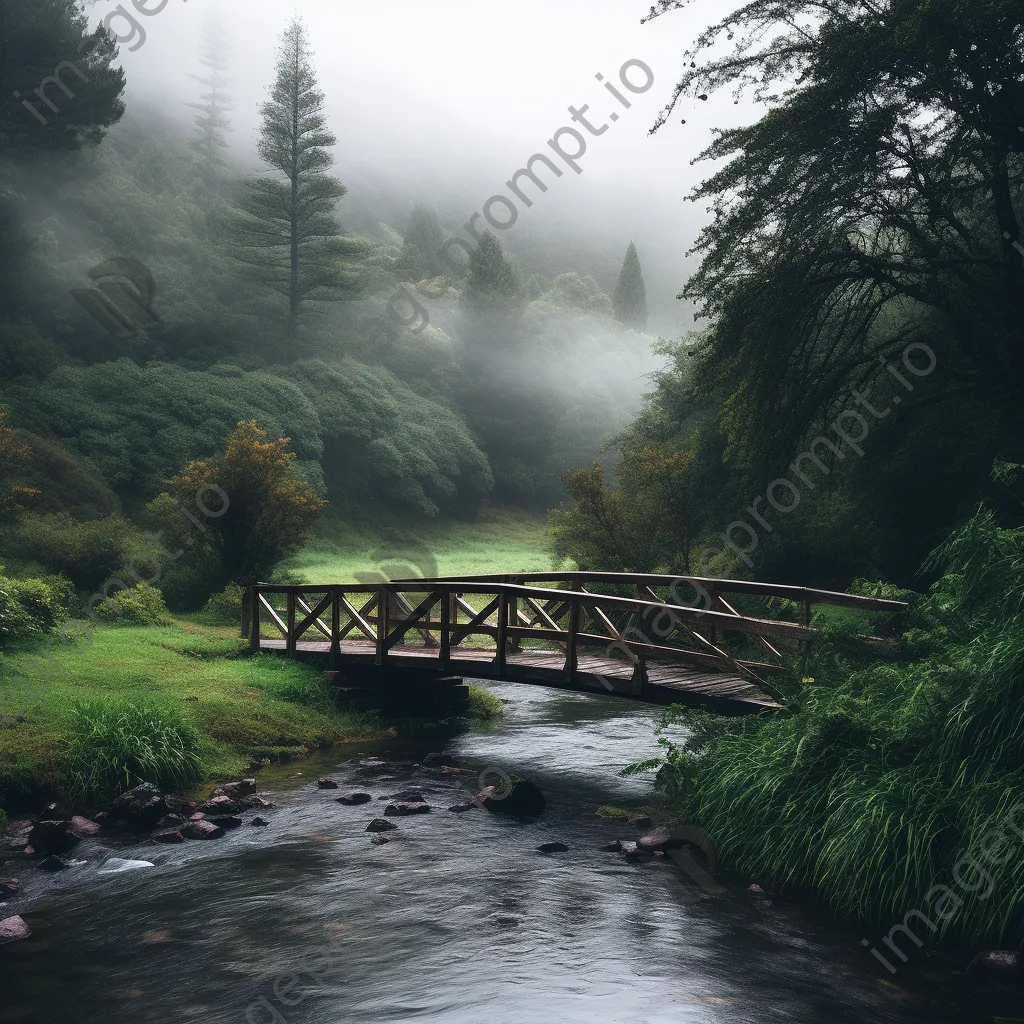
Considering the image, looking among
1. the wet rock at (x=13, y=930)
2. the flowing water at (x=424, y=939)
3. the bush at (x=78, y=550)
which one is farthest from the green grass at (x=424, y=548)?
the wet rock at (x=13, y=930)

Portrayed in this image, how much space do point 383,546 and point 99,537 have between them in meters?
22.7

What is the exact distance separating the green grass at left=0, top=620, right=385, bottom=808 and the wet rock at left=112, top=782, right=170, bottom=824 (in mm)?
448

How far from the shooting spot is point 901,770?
25.8 feet

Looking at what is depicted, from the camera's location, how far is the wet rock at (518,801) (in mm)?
10555

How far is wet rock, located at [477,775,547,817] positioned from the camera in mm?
10555

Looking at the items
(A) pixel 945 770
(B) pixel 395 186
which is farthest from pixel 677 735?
(B) pixel 395 186

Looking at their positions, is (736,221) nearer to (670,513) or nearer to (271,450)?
(670,513)

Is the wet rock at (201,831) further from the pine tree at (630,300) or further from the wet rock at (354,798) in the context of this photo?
the pine tree at (630,300)

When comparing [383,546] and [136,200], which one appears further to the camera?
[136,200]

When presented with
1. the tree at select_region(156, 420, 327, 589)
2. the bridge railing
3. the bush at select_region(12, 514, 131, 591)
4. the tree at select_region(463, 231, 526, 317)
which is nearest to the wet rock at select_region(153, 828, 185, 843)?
the bridge railing

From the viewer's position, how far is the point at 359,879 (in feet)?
28.0

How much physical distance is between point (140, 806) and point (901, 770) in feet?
Answer: 24.2

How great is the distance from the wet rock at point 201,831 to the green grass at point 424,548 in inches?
793

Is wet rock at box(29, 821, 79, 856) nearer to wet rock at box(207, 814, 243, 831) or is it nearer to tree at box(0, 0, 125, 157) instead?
wet rock at box(207, 814, 243, 831)
